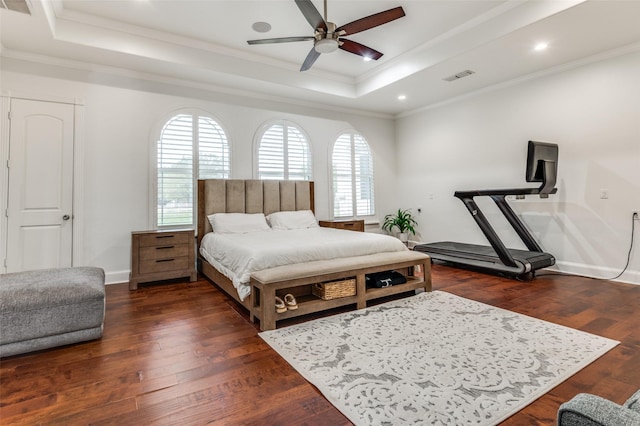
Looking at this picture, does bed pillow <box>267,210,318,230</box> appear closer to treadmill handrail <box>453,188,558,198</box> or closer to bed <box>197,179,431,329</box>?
bed <box>197,179,431,329</box>

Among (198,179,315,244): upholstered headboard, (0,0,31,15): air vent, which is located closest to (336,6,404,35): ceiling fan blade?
(198,179,315,244): upholstered headboard

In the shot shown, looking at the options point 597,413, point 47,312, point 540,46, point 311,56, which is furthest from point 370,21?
point 47,312

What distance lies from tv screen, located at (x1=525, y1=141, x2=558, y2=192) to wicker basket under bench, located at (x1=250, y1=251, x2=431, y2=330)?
1.88 metres

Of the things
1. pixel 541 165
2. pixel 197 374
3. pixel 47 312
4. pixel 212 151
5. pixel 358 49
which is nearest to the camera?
pixel 197 374

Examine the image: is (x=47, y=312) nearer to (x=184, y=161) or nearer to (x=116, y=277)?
(x=116, y=277)

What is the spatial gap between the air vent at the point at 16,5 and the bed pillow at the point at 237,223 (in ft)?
9.68

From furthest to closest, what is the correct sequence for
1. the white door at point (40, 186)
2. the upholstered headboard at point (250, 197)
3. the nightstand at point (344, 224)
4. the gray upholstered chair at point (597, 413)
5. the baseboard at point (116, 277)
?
the nightstand at point (344, 224)
the upholstered headboard at point (250, 197)
the baseboard at point (116, 277)
the white door at point (40, 186)
the gray upholstered chair at point (597, 413)

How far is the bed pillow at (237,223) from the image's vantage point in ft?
15.2

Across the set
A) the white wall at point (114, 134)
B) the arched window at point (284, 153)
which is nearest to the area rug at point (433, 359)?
the white wall at point (114, 134)

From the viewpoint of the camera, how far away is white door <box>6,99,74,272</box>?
3.87 metres

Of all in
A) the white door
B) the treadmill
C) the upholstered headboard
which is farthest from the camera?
the upholstered headboard

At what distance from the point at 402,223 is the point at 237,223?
3.66m

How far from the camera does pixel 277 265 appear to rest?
304cm

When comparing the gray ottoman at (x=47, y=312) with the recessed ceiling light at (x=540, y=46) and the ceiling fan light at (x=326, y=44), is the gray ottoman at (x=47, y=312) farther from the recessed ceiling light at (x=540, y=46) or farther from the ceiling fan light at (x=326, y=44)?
the recessed ceiling light at (x=540, y=46)
